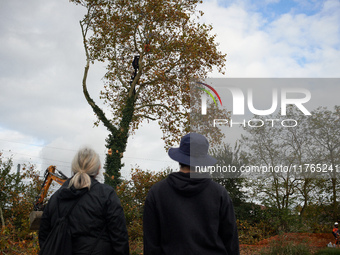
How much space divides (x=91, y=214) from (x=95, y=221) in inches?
2.8

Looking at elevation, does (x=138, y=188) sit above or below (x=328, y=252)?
above

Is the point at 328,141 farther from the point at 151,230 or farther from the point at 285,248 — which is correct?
the point at 151,230

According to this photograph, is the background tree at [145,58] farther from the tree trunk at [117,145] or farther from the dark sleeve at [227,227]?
the dark sleeve at [227,227]

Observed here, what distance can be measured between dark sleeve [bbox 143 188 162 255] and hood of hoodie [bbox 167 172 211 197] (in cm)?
25

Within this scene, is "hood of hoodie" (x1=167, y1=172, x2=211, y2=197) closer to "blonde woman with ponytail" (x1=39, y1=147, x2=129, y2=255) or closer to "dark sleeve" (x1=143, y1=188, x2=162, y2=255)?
"dark sleeve" (x1=143, y1=188, x2=162, y2=255)

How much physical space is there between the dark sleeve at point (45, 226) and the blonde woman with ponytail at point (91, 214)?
104 mm

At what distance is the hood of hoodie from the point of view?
9.01 ft

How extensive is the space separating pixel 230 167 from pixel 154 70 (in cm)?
640

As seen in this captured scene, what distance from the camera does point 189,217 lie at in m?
2.74

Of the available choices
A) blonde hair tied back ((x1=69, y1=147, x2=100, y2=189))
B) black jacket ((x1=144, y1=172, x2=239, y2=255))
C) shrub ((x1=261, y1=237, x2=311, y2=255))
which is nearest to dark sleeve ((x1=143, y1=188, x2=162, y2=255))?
black jacket ((x1=144, y1=172, x2=239, y2=255))

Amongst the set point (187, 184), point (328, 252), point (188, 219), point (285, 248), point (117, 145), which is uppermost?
point (117, 145)

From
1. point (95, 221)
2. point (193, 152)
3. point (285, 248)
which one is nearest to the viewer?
point (193, 152)

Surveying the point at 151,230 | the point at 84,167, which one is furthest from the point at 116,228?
the point at 84,167

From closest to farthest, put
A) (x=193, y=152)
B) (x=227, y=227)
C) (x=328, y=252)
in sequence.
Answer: (x=227, y=227) < (x=193, y=152) < (x=328, y=252)
